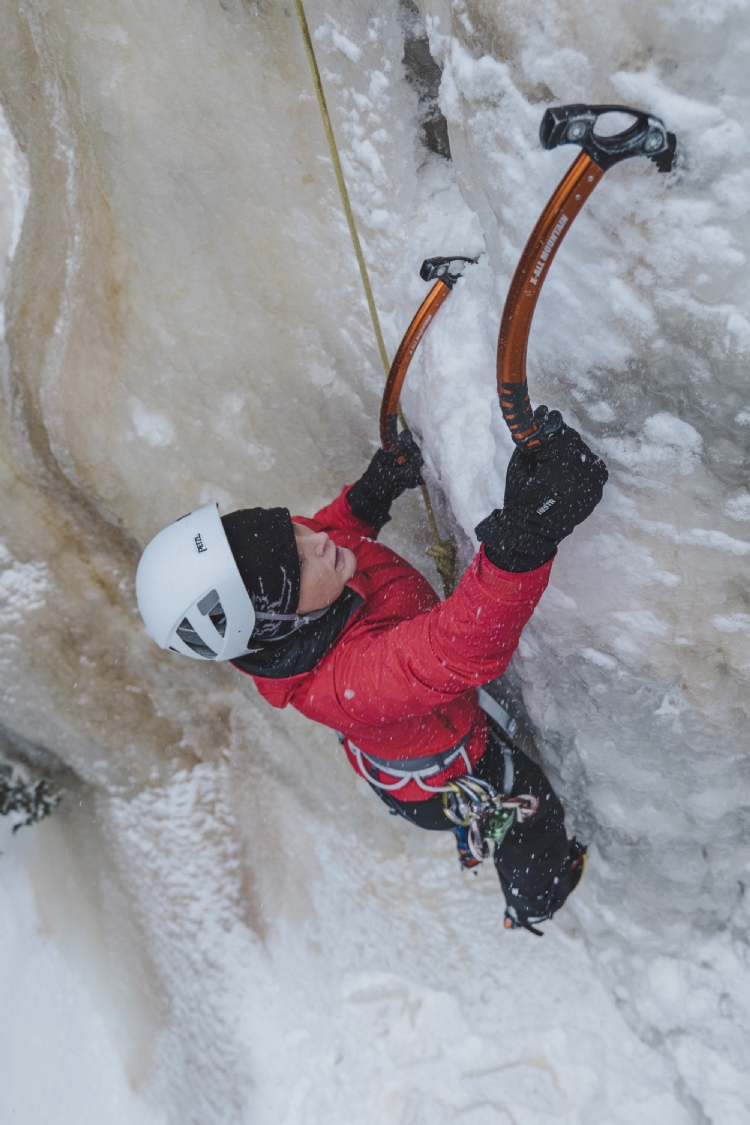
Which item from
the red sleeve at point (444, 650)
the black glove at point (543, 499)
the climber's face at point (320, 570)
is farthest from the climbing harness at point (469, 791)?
the black glove at point (543, 499)

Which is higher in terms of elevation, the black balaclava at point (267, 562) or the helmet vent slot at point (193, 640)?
the black balaclava at point (267, 562)

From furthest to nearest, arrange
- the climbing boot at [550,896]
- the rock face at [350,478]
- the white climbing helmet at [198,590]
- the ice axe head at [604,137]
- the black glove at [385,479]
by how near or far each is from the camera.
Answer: the climbing boot at [550,896], the black glove at [385,479], the white climbing helmet at [198,590], the rock face at [350,478], the ice axe head at [604,137]

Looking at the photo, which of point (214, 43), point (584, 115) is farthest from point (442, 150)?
point (584, 115)

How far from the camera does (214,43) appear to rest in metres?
2.24

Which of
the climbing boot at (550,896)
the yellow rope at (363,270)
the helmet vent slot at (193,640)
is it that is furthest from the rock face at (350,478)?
the helmet vent slot at (193,640)

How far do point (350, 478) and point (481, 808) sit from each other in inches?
45.2

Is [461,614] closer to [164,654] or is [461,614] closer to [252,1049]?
[164,654]

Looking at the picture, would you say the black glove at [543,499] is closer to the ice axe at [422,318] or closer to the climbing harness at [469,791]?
the ice axe at [422,318]

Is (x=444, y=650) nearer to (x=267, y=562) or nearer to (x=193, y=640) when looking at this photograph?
(x=267, y=562)

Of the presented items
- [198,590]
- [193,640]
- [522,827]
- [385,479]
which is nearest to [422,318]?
[385,479]

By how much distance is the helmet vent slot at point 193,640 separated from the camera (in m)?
1.93

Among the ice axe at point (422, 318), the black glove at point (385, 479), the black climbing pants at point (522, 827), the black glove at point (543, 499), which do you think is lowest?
the black climbing pants at point (522, 827)

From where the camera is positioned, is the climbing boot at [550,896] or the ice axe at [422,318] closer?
the ice axe at [422,318]

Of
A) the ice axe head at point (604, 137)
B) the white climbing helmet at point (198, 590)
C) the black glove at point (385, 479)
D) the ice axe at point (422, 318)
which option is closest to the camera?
the ice axe head at point (604, 137)
